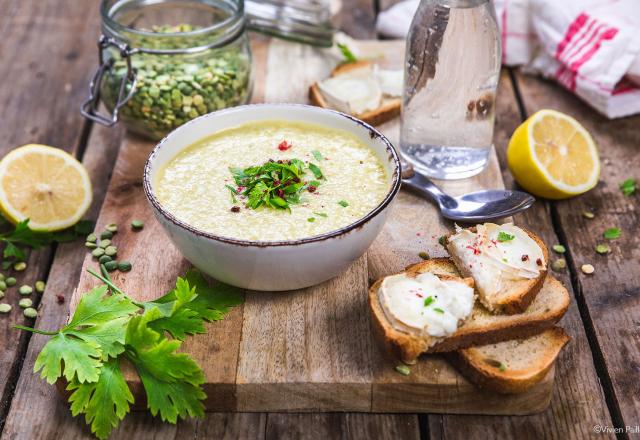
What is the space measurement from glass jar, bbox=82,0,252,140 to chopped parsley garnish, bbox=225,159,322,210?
70 centimetres

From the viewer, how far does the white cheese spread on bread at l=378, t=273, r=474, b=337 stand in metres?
2.20

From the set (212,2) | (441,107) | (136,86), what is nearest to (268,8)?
(212,2)

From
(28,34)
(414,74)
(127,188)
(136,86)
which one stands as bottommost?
(28,34)

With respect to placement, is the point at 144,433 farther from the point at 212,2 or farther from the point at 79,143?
the point at 212,2

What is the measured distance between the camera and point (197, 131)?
9.43 ft

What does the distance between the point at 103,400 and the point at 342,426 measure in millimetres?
686

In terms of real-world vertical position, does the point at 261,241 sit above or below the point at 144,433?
above

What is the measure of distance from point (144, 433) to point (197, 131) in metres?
1.13

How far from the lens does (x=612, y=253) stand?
9.57ft

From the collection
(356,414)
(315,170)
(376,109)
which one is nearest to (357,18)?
(376,109)

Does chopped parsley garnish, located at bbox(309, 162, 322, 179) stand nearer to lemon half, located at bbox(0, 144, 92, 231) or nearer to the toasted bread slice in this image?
the toasted bread slice

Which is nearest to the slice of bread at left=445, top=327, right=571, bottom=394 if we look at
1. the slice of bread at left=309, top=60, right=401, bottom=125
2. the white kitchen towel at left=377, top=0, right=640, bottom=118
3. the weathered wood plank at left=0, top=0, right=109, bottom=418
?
the slice of bread at left=309, top=60, right=401, bottom=125

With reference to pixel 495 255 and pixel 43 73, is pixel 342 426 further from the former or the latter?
pixel 43 73

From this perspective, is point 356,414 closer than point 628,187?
Yes
